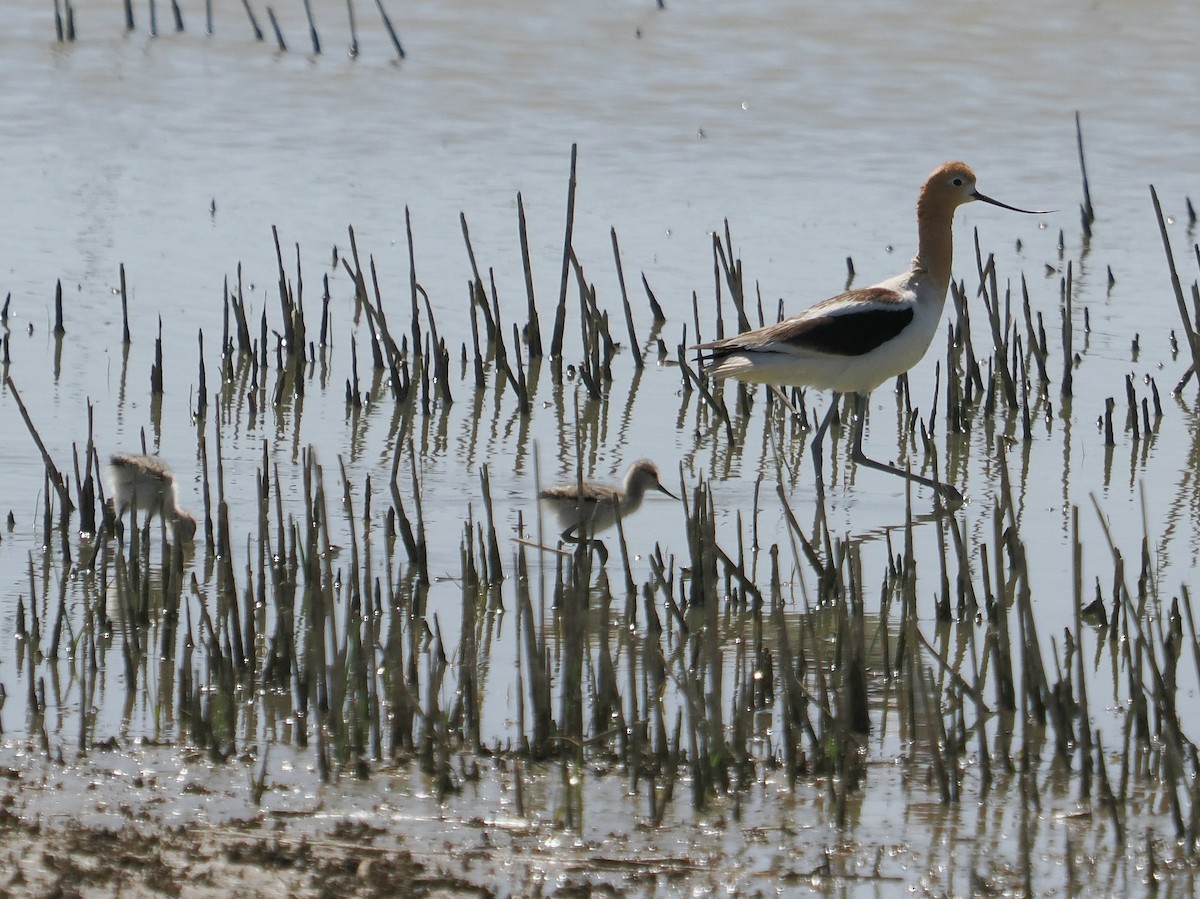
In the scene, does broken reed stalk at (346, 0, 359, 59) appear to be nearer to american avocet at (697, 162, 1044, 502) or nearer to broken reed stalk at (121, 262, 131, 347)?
broken reed stalk at (121, 262, 131, 347)

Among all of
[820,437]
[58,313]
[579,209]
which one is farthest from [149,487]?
[579,209]

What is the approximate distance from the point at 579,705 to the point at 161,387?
434cm

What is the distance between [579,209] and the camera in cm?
1293

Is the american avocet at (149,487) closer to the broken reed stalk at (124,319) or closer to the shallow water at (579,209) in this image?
the shallow water at (579,209)

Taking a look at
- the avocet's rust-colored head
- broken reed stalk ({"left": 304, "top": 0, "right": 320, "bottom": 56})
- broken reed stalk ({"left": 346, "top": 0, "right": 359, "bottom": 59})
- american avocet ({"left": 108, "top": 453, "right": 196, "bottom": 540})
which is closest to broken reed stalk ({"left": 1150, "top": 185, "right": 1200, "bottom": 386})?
the avocet's rust-colored head

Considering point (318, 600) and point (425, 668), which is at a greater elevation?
point (318, 600)

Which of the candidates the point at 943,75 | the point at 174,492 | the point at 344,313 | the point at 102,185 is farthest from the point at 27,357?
the point at 943,75

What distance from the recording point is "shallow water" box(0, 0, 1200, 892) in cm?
775

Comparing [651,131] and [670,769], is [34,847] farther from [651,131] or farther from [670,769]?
[651,131]

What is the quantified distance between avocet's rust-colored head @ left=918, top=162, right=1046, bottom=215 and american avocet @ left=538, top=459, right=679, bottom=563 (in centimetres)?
240

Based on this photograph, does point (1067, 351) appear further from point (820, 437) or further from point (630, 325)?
point (630, 325)

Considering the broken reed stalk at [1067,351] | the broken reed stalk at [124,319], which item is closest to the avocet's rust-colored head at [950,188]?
the broken reed stalk at [1067,351]

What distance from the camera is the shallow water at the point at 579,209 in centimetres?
775

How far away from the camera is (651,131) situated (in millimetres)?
15578
